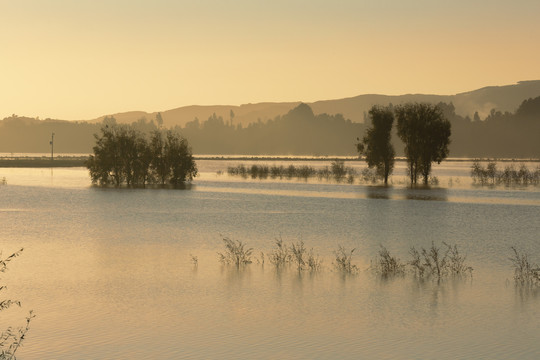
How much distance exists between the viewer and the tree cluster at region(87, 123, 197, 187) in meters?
96.9

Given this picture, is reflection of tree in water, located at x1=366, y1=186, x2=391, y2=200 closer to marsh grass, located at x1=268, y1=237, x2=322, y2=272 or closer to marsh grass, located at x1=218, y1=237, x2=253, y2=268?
marsh grass, located at x1=268, y1=237, x2=322, y2=272

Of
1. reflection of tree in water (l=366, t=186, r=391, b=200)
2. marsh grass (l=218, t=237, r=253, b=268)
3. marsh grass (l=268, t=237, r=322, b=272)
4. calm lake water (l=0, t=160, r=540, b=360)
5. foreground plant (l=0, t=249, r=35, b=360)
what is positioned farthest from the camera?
reflection of tree in water (l=366, t=186, r=391, b=200)

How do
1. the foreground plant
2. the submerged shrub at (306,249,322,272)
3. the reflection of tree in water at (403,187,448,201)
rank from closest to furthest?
the foreground plant, the submerged shrub at (306,249,322,272), the reflection of tree in water at (403,187,448,201)

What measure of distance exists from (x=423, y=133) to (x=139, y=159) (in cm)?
3812

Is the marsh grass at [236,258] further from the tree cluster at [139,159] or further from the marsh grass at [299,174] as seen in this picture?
the marsh grass at [299,174]

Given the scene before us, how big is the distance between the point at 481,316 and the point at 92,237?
83.8 feet

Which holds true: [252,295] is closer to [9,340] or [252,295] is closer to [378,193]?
[9,340]

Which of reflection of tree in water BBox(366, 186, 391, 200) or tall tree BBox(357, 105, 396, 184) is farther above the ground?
tall tree BBox(357, 105, 396, 184)

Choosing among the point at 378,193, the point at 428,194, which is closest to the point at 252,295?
the point at 428,194

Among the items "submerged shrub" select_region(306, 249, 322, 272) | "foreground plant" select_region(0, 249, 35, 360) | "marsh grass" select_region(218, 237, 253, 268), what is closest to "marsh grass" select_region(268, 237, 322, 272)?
"submerged shrub" select_region(306, 249, 322, 272)

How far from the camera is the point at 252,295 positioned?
24.0m

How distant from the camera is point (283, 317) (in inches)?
810

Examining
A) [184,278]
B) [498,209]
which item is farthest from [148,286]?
[498,209]

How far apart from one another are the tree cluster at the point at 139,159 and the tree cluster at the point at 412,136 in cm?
2465
